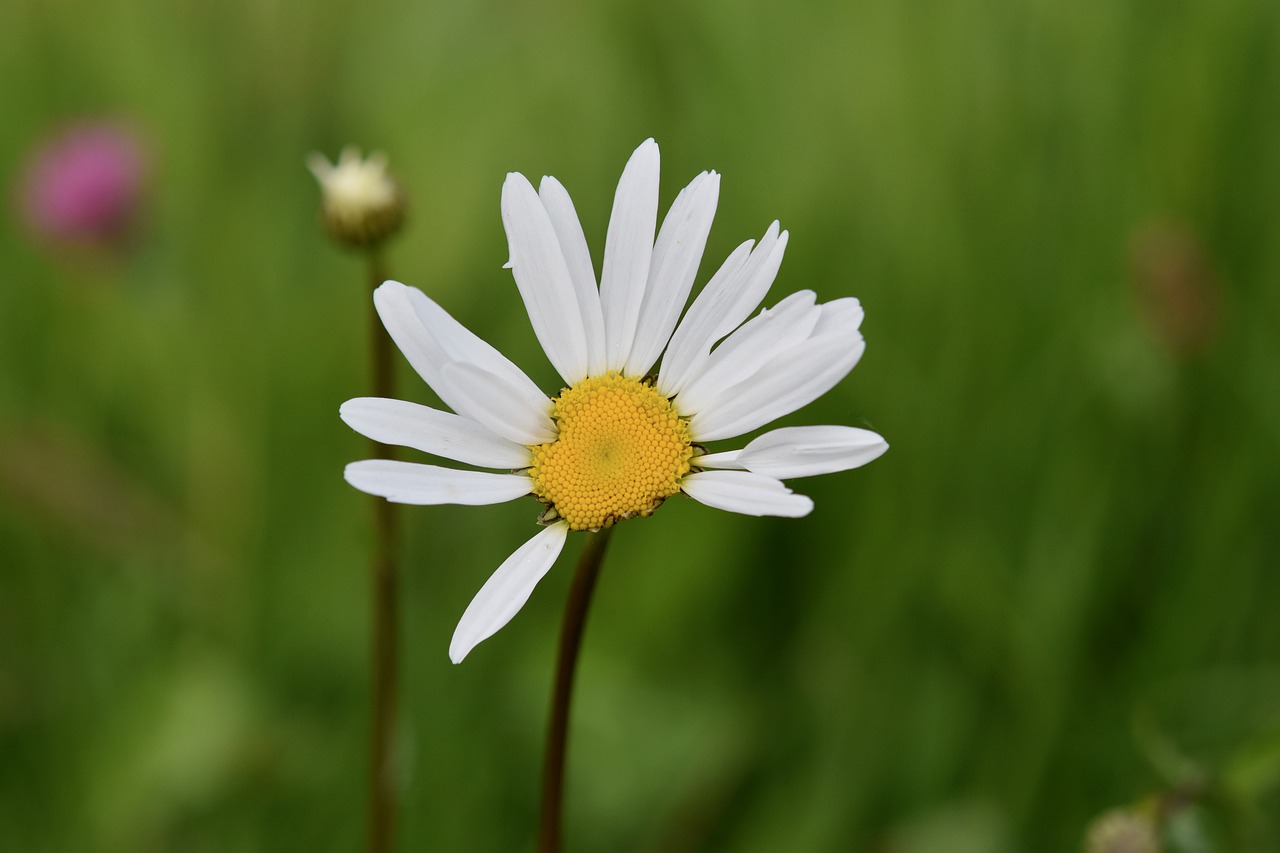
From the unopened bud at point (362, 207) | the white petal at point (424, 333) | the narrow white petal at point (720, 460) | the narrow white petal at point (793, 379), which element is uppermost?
the unopened bud at point (362, 207)

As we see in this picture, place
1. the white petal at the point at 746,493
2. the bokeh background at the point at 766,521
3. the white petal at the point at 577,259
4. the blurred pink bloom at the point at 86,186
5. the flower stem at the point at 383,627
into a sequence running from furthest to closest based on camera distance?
the blurred pink bloom at the point at 86,186 < the bokeh background at the point at 766,521 < the flower stem at the point at 383,627 < the white petal at the point at 577,259 < the white petal at the point at 746,493

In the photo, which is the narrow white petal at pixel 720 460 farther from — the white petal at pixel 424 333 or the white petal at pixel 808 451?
the white petal at pixel 424 333

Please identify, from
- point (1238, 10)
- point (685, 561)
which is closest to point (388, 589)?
point (685, 561)

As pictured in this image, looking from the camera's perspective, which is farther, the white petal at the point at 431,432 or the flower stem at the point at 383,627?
the flower stem at the point at 383,627

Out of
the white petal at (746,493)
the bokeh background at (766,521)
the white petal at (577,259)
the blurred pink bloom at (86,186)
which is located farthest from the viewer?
the blurred pink bloom at (86,186)

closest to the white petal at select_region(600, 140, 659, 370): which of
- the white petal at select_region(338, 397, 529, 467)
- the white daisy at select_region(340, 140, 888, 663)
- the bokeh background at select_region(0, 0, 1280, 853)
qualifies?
the white daisy at select_region(340, 140, 888, 663)

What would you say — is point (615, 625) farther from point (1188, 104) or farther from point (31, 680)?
point (1188, 104)

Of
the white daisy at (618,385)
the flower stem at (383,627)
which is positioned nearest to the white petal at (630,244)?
the white daisy at (618,385)
